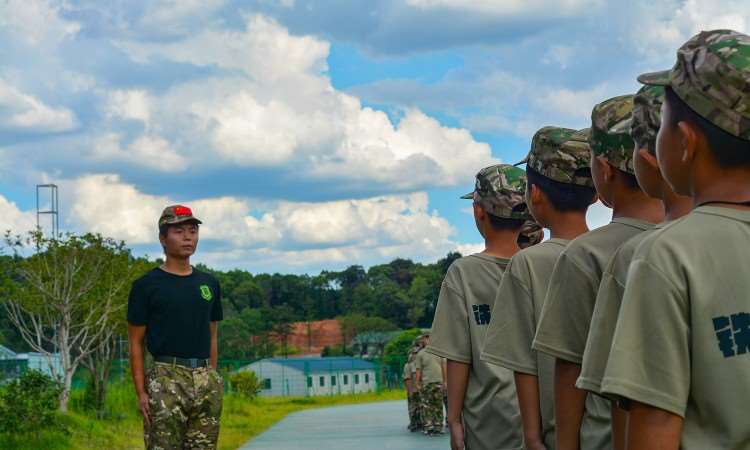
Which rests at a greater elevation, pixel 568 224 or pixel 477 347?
pixel 568 224

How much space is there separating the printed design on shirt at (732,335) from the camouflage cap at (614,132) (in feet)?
4.31

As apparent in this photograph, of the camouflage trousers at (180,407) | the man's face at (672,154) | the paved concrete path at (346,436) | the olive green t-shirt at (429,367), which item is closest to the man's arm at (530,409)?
the man's face at (672,154)

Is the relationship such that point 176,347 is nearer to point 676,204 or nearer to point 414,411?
point 676,204

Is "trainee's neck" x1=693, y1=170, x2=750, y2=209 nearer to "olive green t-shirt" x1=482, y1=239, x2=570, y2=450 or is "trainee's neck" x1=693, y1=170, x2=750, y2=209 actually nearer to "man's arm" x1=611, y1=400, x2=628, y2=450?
"man's arm" x1=611, y1=400, x2=628, y2=450

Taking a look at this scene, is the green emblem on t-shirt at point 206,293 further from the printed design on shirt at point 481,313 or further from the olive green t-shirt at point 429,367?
the olive green t-shirt at point 429,367

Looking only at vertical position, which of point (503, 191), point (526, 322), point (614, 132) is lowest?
point (526, 322)

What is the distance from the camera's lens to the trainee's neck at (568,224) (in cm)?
473

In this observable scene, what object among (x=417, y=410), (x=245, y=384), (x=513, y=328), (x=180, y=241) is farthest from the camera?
(x=245, y=384)

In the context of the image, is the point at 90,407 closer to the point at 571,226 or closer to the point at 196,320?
the point at 196,320

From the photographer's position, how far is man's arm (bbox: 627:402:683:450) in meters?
2.48

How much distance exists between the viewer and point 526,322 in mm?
4742

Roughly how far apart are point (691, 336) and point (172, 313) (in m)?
6.00

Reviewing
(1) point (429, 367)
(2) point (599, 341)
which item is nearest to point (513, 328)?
(2) point (599, 341)

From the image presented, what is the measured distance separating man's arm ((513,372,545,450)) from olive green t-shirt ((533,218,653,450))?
695mm
